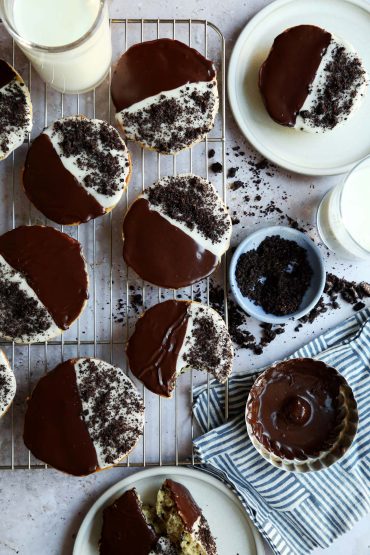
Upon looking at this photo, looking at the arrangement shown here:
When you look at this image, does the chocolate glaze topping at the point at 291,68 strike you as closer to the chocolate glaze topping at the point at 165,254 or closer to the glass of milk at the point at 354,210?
the glass of milk at the point at 354,210

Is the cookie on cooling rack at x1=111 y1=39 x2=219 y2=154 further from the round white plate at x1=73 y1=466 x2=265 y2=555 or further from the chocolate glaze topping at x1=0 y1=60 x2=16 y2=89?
the round white plate at x1=73 y1=466 x2=265 y2=555

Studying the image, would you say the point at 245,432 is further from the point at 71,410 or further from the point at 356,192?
the point at 356,192

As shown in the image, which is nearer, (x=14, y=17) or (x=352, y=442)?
(x=14, y=17)

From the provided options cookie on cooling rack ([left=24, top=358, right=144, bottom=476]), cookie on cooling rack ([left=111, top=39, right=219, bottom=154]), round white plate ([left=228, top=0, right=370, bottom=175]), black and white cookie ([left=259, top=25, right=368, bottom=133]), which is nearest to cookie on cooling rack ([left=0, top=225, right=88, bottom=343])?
cookie on cooling rack ([left=24, top=358, right=144, bottom=476])

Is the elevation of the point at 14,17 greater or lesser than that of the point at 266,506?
greater

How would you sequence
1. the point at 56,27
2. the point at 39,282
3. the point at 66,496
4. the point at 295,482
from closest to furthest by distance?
the point at 56,27
the point at 39,282
the point at 295,482
the point at 66,496

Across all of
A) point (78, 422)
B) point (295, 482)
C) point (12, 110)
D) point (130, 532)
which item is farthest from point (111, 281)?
point (295, 482)

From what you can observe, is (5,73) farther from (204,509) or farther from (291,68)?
(204,509)

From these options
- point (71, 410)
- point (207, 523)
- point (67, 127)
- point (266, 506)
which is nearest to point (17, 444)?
point (71, 410)
